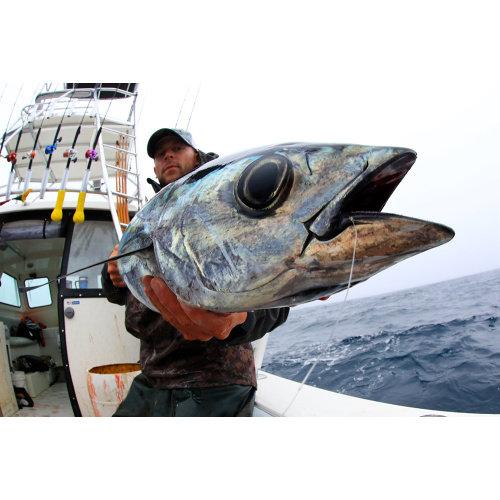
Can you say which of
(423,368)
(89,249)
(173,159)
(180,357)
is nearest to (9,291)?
(89,249)

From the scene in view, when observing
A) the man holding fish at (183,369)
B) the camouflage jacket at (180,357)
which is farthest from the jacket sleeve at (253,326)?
the camouflage jacket at (180,357)

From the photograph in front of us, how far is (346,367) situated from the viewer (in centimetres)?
555

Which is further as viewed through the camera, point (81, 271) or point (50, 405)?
point (50, 405)

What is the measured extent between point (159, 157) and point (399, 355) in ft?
16.5

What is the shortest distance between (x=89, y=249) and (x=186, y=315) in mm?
3378

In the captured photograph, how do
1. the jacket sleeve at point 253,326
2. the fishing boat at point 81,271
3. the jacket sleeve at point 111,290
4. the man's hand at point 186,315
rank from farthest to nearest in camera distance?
the fishing boat at point 81,271 → the jacket sleeve at point 111,290 → the jacket sleeve at point 253,326 → the man's hand at point 186,315

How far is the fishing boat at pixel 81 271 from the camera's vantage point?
3.32m

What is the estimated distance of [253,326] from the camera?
1484 millimetres

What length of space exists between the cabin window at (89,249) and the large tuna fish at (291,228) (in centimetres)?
336

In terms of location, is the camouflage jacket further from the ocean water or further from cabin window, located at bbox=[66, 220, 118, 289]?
cabin window, located at bbox=[66, 220, 118, 289]

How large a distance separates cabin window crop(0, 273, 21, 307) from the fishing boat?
0.53 metres

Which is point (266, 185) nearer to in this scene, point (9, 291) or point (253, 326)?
point (253, 326)

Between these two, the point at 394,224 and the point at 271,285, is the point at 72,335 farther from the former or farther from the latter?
the point at 394,224

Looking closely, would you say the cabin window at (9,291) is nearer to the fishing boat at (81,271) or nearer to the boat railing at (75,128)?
the fishing boat at (81,271)
